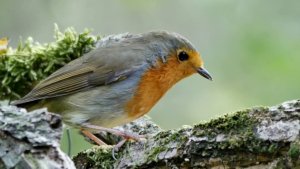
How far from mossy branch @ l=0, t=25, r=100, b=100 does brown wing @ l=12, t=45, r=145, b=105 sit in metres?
0.31

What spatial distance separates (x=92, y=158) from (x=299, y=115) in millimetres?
1577

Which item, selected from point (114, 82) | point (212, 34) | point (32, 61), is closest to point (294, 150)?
point (114, 82)

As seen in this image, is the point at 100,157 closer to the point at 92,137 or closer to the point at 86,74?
the point at 92,137

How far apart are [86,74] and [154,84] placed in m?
0.61

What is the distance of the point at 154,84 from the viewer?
527 centimetres

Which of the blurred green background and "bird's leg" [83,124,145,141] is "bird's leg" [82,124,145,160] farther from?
the blurred green background

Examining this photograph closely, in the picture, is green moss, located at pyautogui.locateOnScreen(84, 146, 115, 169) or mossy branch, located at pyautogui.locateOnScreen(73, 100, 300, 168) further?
green moss, located at pyautogui.locateOnScreen(84, 146, 115, 169)

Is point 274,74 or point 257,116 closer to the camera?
point 257,116

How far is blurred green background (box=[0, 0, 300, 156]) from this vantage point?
6.49 metres

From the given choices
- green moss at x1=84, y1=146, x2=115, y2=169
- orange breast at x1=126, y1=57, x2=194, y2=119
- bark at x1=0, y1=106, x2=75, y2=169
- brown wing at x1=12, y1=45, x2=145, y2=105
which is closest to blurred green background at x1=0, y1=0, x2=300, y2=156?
orange breast at x1=126, y1=57, x2=194, y2=119

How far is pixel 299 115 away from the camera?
3168 millimetres

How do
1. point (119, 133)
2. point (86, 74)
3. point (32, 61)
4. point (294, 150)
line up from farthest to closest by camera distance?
point (32, 61), point (86, 74), point (119, 133), point (294, 150)

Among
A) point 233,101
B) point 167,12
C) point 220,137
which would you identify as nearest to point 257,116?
point 220,137

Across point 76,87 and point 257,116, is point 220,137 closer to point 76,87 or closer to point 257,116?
point 257,116
